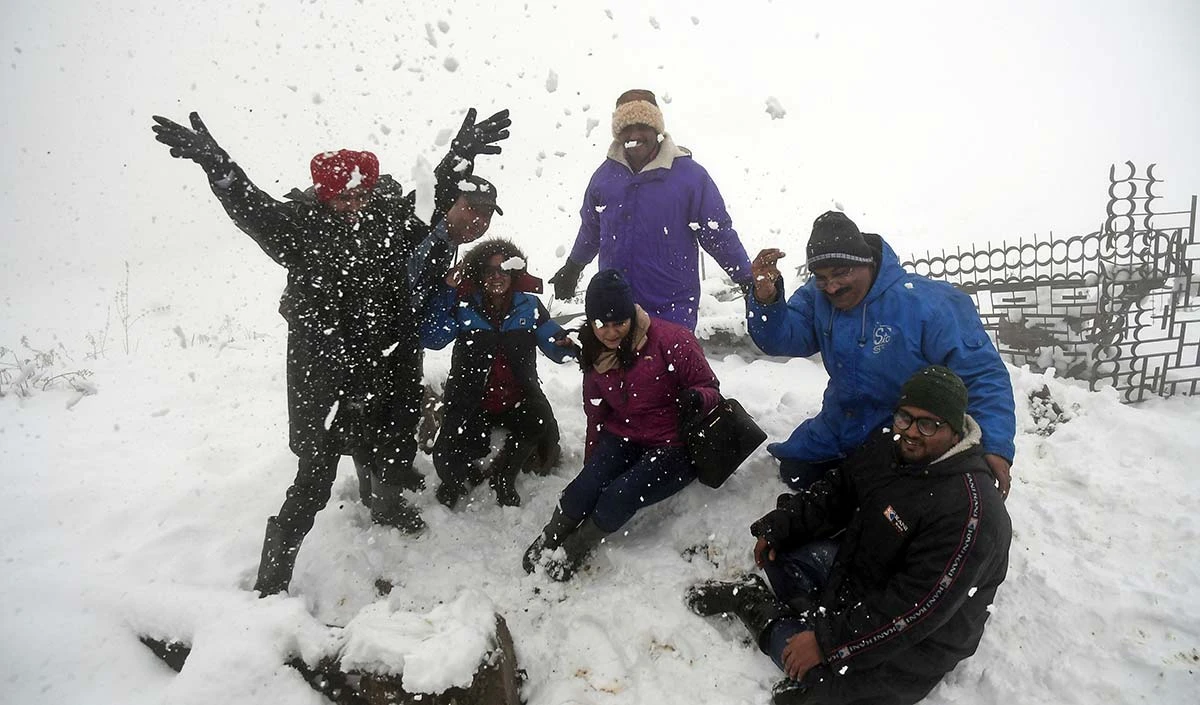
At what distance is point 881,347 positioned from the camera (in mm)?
2955

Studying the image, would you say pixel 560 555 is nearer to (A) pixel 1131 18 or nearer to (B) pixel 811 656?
(B) pixel 811 656

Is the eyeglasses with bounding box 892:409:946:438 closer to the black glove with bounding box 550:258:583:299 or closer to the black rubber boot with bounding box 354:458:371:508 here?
the black glove with bounding box 550:258:583:299

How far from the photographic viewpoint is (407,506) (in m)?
3.75

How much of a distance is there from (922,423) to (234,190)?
129 inches

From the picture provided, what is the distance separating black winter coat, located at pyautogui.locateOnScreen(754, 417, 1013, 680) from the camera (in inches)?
89.4

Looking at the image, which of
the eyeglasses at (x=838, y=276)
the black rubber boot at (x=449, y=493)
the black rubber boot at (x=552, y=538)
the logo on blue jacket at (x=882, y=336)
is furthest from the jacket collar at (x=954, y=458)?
the black rubber boot at (x=449, y=493)

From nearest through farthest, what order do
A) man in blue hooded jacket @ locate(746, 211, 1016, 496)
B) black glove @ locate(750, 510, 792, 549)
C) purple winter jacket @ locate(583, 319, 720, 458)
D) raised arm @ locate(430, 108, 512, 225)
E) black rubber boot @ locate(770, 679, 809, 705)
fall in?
black rubber boot @ locate(770, 679, 809, 705), man in blue hooded jacket @ locate(746, 211, 1016, 496), black glove @ locate(750, 510, 792, 549), raised arm @ locate(430, 108, 512, 225), purple winter jacket @ locate(583, 319, 720, 458)

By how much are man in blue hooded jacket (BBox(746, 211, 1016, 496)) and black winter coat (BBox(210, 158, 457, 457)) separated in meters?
1.99

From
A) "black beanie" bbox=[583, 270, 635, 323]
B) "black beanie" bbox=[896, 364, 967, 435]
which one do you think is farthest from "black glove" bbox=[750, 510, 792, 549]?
"black beanie" bbox=[583, 270, 635, 323]

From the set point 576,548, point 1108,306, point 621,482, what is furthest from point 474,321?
point 1108,306

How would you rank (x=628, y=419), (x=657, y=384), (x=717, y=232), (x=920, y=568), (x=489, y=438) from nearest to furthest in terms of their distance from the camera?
1. (x=920, y=568)
2. (x=657, y=384)
3. (x=628, y=419)
4. (x=717, y=232)
5. (x=489, y=438)

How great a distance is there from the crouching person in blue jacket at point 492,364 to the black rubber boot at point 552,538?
0.60 m

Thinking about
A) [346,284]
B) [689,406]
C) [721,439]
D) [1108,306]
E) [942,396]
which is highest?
[346,284]

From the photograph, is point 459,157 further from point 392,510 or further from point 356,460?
point 392,510
